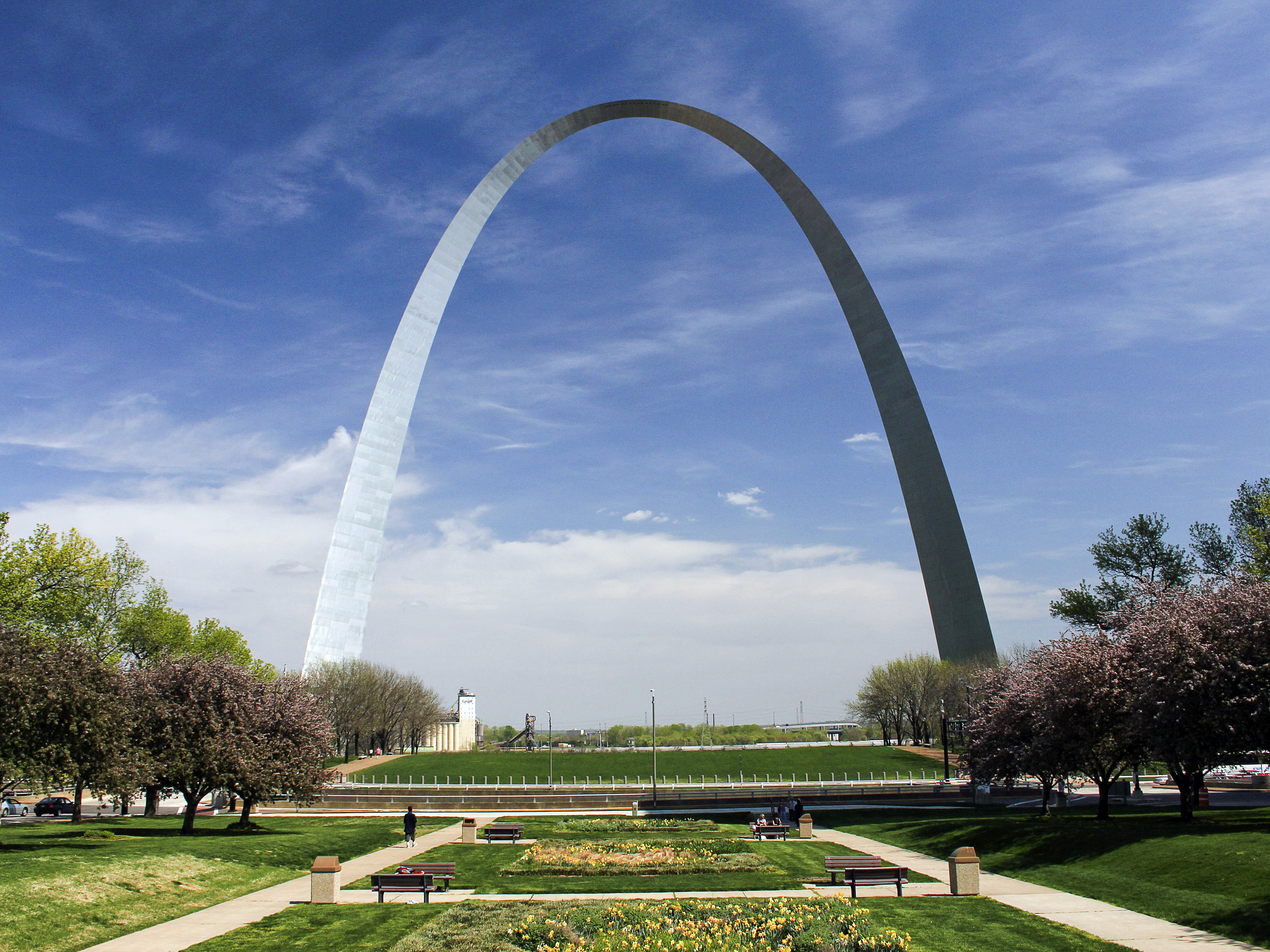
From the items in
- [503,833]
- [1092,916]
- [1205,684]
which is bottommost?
[503,833]

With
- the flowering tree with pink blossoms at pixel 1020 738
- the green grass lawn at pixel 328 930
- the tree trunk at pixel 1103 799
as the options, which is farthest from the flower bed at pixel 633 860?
the tree trunk at pixel 1103 799

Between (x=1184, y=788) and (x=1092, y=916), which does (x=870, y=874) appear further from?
(x=1184, y=788)

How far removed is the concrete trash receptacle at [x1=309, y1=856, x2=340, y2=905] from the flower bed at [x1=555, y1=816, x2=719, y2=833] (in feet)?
45.3

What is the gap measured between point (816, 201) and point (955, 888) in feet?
142

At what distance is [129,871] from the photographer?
18.0m

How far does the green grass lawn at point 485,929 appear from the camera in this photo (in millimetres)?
12547

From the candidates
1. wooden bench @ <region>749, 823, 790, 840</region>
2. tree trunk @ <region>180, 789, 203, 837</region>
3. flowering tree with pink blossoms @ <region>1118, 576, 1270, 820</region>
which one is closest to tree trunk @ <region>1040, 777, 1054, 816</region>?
flowering tree with pink blossoms @ <region>1118, 576, 1270, 820</region>

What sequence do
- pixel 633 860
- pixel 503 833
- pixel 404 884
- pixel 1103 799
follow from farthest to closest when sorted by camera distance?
pixel 1103 799, pixel 503 833, pixel 633 860, pixel 404 884

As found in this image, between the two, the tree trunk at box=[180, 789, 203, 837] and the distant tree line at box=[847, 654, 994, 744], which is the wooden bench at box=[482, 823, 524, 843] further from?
the distant tree line at box=[847, 654, 994, 744]

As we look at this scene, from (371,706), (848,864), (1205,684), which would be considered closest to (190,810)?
(848,864)

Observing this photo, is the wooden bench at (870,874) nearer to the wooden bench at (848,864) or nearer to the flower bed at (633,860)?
the wooden bench at (848,864)

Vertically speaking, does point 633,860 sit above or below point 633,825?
above

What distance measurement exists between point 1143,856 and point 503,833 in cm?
1729

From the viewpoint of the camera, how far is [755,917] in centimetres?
1322
